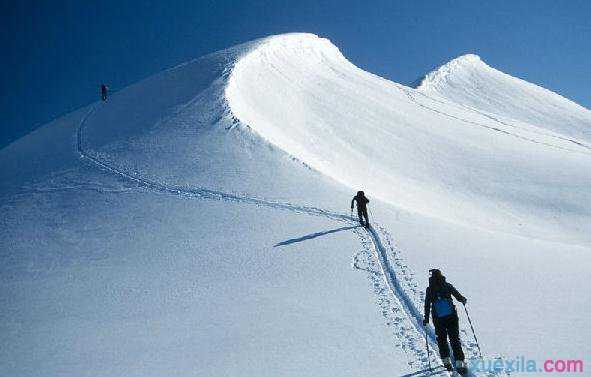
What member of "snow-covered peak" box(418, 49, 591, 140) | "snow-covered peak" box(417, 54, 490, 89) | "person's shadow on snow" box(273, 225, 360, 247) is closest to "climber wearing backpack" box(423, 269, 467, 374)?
"person's shadow on snow" box(273, 225, 360, 247)

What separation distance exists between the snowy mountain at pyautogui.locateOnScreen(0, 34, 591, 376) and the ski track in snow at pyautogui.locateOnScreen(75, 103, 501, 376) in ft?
0.23

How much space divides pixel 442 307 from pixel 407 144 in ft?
85.7

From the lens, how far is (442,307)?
848cm

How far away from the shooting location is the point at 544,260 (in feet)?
46.6

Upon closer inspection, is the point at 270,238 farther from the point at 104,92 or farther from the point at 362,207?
the point at 104,92

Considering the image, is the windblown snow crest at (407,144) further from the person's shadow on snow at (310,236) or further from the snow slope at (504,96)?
the snow slope at (504,96)

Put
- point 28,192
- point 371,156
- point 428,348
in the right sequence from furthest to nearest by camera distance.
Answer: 1. point 371,156
2. point 28,192
3. point 428,348

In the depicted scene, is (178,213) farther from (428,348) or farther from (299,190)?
(428,348)

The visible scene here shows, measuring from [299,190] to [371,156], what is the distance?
36.4 ft

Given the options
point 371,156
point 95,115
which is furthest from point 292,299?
point 95,115

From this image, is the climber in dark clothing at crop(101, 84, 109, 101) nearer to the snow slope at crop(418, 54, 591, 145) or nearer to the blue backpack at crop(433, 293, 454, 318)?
the snow slope at crop(418, 54, 591, 145)

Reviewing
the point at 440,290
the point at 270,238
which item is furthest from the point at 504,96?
the point at 440,290

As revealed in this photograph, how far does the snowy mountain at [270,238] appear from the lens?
9.81m

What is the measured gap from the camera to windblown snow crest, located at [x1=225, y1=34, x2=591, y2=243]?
80.2ft
